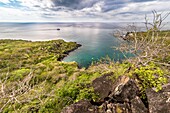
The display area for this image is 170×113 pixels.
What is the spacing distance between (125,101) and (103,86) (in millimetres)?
1795

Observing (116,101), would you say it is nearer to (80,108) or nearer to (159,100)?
(80,108)

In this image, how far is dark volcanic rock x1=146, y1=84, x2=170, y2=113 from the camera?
6230 millimetres

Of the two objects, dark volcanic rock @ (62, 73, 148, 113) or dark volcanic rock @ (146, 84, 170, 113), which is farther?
dark volcanic rock @ (62, 73, 148, 113)

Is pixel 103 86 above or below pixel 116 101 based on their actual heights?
above

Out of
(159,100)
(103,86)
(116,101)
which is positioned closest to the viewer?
(159,100)

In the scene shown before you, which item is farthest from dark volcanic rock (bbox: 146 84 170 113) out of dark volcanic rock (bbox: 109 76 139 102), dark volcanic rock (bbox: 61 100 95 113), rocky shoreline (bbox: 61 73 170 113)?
dark volcanic rock (bbox: 61 100 95 113)

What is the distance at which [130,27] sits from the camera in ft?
36.0

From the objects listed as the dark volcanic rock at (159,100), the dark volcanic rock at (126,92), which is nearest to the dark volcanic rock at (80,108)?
the dark volcanic rock at (126,92)

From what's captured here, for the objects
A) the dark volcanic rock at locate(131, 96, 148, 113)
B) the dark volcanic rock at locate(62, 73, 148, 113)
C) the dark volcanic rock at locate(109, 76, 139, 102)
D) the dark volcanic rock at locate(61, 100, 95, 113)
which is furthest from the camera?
the dark volcanic rock at locate(109, 76, 139, 102)

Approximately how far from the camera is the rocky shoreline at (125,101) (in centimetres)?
651

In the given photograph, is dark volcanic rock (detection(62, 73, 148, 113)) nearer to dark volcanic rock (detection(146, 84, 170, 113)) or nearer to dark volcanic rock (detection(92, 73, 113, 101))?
dark volcanic rock (detection(92, 73, 113, 101))

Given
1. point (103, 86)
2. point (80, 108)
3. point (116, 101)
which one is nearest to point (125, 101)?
point (116, 101)

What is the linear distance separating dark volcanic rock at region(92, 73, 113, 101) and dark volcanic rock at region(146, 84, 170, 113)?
213 centimetres

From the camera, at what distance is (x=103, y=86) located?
29.1 feet
